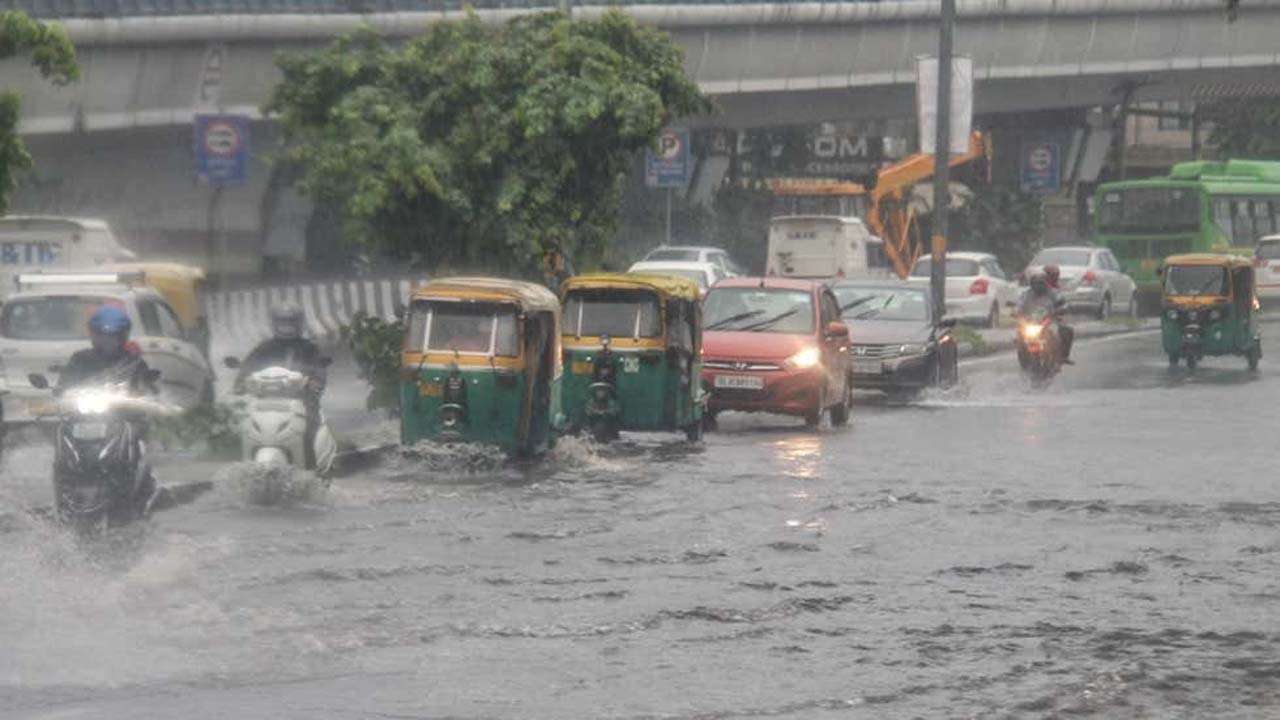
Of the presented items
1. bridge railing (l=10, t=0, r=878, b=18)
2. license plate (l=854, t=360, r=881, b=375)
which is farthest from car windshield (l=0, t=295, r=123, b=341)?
bridge railing (l=10, t=0, r=878, b=18)

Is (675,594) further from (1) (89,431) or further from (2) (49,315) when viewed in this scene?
(2) (49,315)

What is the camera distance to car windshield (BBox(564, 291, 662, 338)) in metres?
23.5

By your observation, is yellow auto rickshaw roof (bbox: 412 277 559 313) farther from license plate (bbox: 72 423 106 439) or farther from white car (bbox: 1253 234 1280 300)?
white car (bbox: 1253 234 1280 300)

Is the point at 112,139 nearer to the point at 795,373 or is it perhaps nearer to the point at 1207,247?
the point at 795,373

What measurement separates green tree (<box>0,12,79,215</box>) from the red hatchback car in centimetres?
887

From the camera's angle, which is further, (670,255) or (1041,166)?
(1041,166)

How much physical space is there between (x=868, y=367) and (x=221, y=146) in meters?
8.91

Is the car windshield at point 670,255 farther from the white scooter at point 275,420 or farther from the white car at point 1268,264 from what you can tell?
the white scooter at point 275,420

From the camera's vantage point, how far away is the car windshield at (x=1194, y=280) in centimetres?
3753

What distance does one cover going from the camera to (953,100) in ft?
132

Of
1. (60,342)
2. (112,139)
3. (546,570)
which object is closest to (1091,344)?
(112,139)

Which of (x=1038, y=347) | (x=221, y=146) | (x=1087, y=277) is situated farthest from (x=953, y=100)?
(x=1087, y=277)

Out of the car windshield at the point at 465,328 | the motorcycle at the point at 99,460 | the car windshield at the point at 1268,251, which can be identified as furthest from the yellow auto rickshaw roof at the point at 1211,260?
the motorcycle at the point at 99,460

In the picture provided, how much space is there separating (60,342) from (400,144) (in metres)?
4.66
